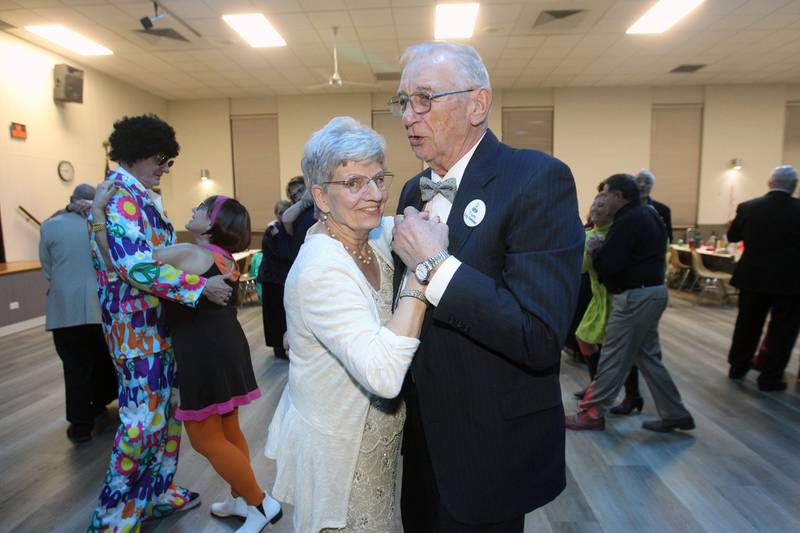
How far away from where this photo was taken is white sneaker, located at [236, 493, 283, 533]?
226 centimetres

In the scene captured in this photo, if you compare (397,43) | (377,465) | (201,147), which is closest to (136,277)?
(377,465)

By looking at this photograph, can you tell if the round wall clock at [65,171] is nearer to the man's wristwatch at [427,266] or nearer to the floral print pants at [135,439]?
the floral print pants at [135,439]

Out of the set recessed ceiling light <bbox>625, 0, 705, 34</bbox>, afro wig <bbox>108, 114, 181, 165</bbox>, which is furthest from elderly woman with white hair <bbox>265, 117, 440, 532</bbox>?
recessed ceiling light <bbox>625, 0, 705, 34</bbox>

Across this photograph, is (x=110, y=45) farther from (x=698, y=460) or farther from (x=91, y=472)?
(x=698, y=460)

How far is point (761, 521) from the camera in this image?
2.35 metres

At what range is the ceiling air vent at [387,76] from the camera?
9422mm

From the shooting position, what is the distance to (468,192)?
3.65 feet

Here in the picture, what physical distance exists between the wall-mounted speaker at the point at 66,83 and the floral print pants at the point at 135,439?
7910mm

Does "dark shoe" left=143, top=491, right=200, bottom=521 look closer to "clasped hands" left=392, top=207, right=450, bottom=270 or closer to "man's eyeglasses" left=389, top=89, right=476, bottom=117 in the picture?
"clasped hands" left=392, top=207, right=450, bottom=270

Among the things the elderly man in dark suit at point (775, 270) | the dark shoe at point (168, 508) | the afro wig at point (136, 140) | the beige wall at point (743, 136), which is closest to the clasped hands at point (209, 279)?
the afro wig at point (136, 140)

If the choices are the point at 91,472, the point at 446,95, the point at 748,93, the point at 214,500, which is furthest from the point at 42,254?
the point at 748,93

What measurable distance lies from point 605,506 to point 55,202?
9102 mm

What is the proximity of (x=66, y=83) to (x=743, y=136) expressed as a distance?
43.7 feet

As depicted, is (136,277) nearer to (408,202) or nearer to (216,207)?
(216,207)
